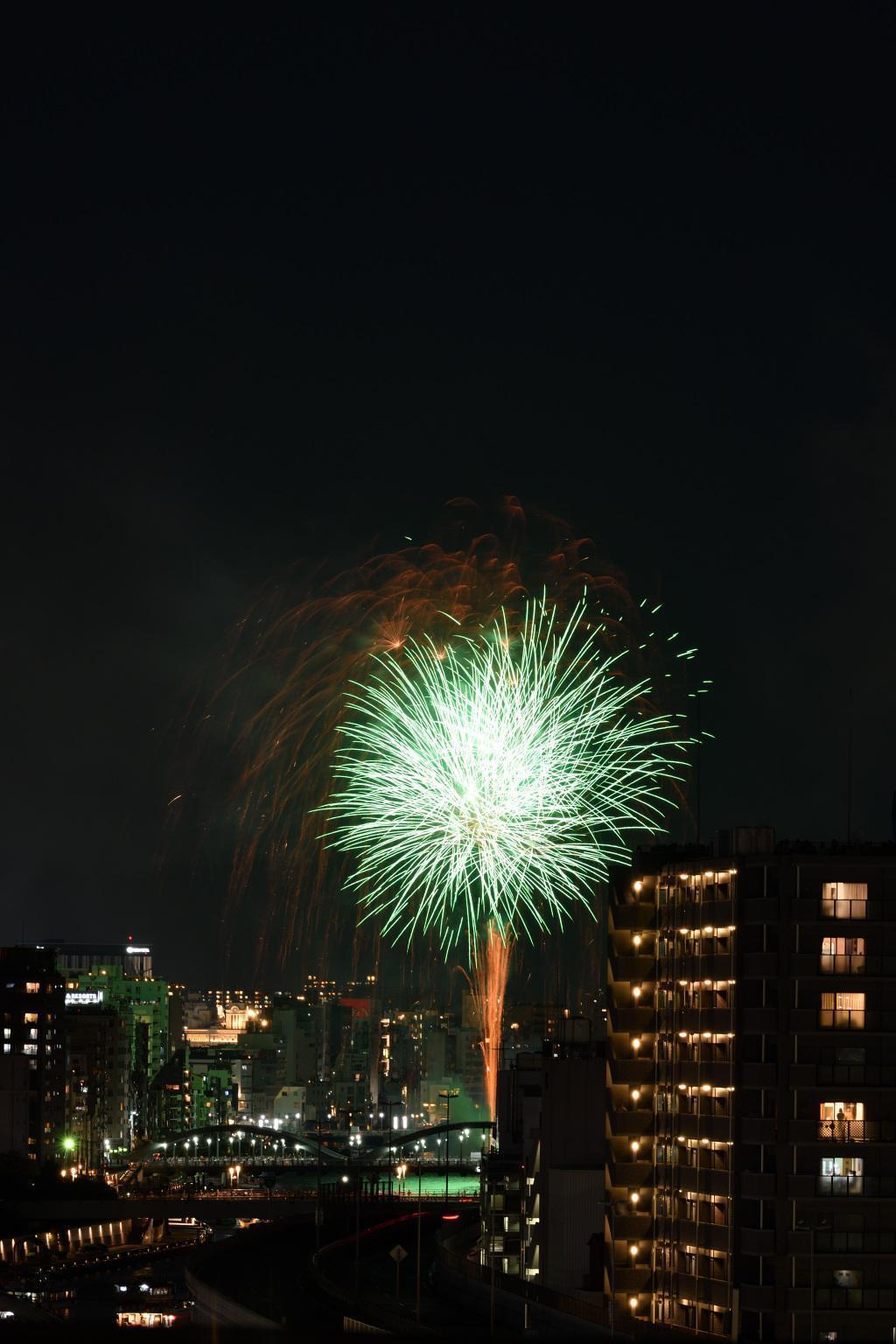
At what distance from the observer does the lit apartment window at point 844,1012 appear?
40.7m

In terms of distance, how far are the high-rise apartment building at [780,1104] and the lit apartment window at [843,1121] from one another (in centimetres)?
4

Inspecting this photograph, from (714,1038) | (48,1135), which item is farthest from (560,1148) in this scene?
(48,1135)

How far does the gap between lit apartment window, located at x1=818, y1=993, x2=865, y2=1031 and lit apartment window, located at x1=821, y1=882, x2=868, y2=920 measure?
5.84 ft

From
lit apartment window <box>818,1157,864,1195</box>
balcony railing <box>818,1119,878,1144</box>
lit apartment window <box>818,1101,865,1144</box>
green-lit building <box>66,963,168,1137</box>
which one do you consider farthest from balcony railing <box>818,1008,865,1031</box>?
green-lit building <box>66,963,168,1137</box>

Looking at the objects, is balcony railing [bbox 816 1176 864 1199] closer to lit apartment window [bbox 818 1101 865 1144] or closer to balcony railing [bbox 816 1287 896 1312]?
lit apartment window [bbox 818 1101 865 1144]

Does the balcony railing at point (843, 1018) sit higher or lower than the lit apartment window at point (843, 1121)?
higher

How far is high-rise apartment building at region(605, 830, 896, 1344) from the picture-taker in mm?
39625

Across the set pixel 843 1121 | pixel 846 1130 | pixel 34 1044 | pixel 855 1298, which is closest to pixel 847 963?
A: pixel 843 1121

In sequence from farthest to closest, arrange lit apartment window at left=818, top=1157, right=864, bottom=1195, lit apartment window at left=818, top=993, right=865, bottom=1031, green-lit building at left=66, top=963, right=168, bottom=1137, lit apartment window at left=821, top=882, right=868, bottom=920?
green-lit building at left=66, top=963, right=168, bottom=1137, lit apartment window at left=821, top=882, right=868, bottom=920, lit apartment window at left=818, top=993, right=865, bottom=1031, lit apartment window at left=818, top=1157, right=864, bottom=1195

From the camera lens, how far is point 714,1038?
42.3 meters

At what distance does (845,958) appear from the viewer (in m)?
40.9

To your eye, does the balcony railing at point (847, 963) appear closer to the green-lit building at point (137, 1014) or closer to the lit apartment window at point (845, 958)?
the lit apartment window at point (845, 958)

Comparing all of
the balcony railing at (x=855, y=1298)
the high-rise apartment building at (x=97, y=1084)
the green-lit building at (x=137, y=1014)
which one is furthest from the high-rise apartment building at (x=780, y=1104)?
the green-lit building at (x=137, y=1014)

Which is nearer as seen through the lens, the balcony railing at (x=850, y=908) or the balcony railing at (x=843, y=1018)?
the balcony railing at (x=843, y=1018)
